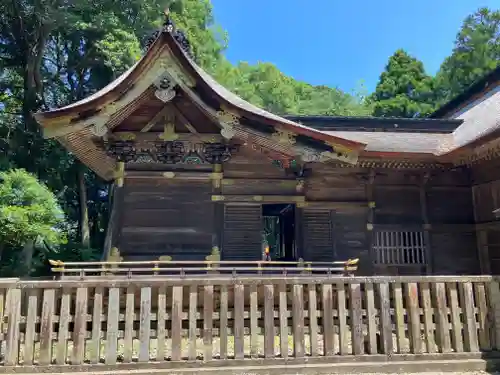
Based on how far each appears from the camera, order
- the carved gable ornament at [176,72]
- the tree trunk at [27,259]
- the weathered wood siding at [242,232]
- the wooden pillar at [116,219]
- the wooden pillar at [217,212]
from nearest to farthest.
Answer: the carved gable ornament at [176,72], the wooden pillar at [116,219], the wooden pillar at [217,212], the weathered wood siding at [242,232], the tree trunk at [27,259]

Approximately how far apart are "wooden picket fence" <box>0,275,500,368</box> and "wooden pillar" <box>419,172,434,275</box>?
4.75m

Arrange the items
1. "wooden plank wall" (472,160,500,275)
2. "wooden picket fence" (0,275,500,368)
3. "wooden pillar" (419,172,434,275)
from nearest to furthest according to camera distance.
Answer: "wooden picket fence" (0,275,500,368) < "wooden plank wall" (472,160,500,275) < "wooden pillar" (419,172,434,275)

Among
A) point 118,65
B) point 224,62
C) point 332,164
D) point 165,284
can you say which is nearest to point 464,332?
point 165,284

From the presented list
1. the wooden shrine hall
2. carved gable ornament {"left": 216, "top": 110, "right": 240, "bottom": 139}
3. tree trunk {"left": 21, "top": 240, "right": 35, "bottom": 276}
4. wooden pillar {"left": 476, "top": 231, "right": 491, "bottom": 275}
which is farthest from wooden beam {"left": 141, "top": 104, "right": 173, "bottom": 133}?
tree trunk {"left": 21, "top": 240, "right": 35, "bottom": 276}

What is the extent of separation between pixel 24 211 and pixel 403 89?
2987cm

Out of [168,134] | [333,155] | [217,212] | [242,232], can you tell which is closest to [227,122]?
[168,134]

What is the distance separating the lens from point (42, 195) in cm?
1159

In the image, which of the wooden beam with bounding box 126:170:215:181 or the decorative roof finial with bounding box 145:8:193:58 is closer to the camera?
the decorative roof finial with bounding box 145:8:193:58

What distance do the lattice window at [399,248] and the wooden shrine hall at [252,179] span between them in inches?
1.0

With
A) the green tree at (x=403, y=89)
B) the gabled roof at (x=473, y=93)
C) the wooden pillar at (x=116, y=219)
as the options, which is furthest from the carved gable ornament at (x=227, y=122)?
the green tree at (x=403, y=89)

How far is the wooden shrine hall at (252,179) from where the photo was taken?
7711 mm

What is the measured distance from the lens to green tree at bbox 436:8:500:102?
29578 millimetres

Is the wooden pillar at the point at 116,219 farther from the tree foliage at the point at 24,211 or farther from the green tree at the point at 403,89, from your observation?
the green tree at the point at 403,89

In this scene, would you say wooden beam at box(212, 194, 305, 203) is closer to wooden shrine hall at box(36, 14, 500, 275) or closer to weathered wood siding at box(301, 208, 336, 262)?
wooden shrine hall at box(36, 14, 500, 275)
